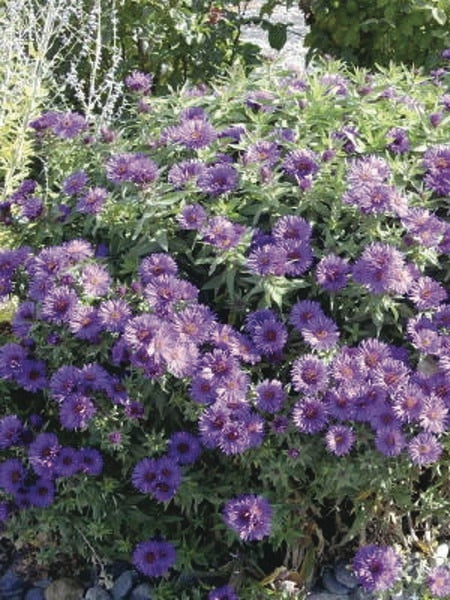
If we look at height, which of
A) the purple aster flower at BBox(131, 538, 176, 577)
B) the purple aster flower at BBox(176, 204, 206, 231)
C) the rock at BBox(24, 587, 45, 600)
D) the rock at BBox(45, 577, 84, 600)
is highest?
the purple aster flower at BBox(176, 204, 206, 231)

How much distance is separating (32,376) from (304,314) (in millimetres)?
705

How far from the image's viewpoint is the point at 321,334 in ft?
7.75

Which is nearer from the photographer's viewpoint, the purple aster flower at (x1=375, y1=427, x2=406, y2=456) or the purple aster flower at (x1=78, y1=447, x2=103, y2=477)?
the purple aster flower at (x1=375, y1=427, x2=406, y2=456)

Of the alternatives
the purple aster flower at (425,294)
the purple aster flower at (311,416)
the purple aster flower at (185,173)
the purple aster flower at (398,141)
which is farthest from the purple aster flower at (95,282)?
the purple aster flower at (398,141)

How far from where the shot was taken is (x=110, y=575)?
267 cm

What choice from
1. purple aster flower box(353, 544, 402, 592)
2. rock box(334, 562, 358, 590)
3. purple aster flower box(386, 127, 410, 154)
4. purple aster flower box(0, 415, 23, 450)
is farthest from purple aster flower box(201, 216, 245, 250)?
rock box(334, 562, 358, 590)

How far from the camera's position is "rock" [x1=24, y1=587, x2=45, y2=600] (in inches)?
108

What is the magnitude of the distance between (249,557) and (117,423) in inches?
20.6

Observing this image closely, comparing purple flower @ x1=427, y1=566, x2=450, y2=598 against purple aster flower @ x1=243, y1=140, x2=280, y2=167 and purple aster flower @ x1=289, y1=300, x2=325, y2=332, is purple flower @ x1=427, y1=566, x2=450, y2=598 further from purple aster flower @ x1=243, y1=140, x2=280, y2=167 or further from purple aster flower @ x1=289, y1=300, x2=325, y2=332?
purple aster flower @ x1=243, y1=140, x2=280, y2=167

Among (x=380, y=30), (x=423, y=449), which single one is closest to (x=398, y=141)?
(x=423, y=449)

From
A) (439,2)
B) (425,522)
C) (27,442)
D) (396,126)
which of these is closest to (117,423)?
(27,442)

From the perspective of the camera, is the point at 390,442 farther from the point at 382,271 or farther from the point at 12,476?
the point at 12,476

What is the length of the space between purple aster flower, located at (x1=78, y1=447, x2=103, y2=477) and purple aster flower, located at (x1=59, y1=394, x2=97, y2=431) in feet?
0.36

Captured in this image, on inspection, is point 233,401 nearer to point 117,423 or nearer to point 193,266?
point 117,423
